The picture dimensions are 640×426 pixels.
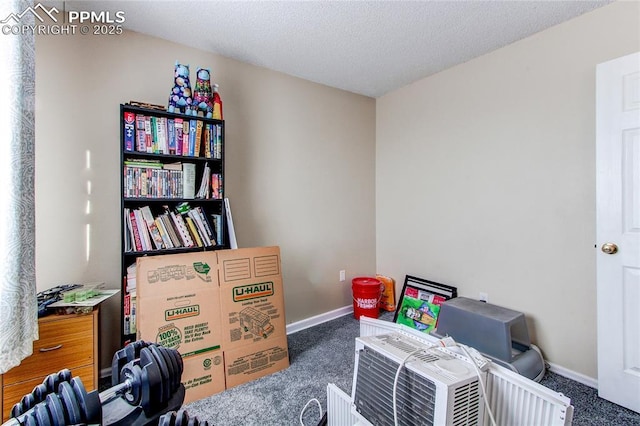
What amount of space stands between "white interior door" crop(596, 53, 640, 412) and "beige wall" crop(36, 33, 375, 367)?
1974mm

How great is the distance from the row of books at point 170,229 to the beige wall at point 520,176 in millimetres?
1968

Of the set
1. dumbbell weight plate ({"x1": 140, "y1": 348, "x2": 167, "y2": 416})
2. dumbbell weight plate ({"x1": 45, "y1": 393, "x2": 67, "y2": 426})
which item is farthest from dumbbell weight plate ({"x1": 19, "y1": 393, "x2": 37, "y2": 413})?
dumbbell weight plate ({"x1": 140, "y1": 348, "x2": 167, "y2": 416})

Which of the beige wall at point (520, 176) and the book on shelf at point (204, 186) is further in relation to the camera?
the book on shelf at point (204, 186)

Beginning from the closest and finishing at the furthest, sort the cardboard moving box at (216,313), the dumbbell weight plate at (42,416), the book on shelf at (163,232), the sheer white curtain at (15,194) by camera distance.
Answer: the dumbbell weight plate at (42,416)
the sheer white curtain at (15,194)
the cardboard moving box at (216,313)
the book on shelf at (163,232)

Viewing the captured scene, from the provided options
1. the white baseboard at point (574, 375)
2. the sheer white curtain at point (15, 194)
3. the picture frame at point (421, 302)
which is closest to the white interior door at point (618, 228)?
the white baseboard at point (574, 375)

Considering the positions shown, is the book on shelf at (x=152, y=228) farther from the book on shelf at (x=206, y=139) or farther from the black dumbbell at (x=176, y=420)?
the black dumbbell at (x=176, y=420)

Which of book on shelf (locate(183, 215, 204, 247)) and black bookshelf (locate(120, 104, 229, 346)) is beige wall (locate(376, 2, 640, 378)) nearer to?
black bookshelf (locate(120, 104, 229, 346))

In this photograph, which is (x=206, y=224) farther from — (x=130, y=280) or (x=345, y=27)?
(x=345, y=27)

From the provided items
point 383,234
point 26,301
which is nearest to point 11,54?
point 26,301

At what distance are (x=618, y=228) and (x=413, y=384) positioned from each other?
171cm

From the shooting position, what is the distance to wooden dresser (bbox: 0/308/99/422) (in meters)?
1.43

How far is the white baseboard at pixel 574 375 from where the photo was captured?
6.30 feet

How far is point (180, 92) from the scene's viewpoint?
2025 mm

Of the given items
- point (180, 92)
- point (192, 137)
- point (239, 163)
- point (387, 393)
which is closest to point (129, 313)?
point (192, 137)
